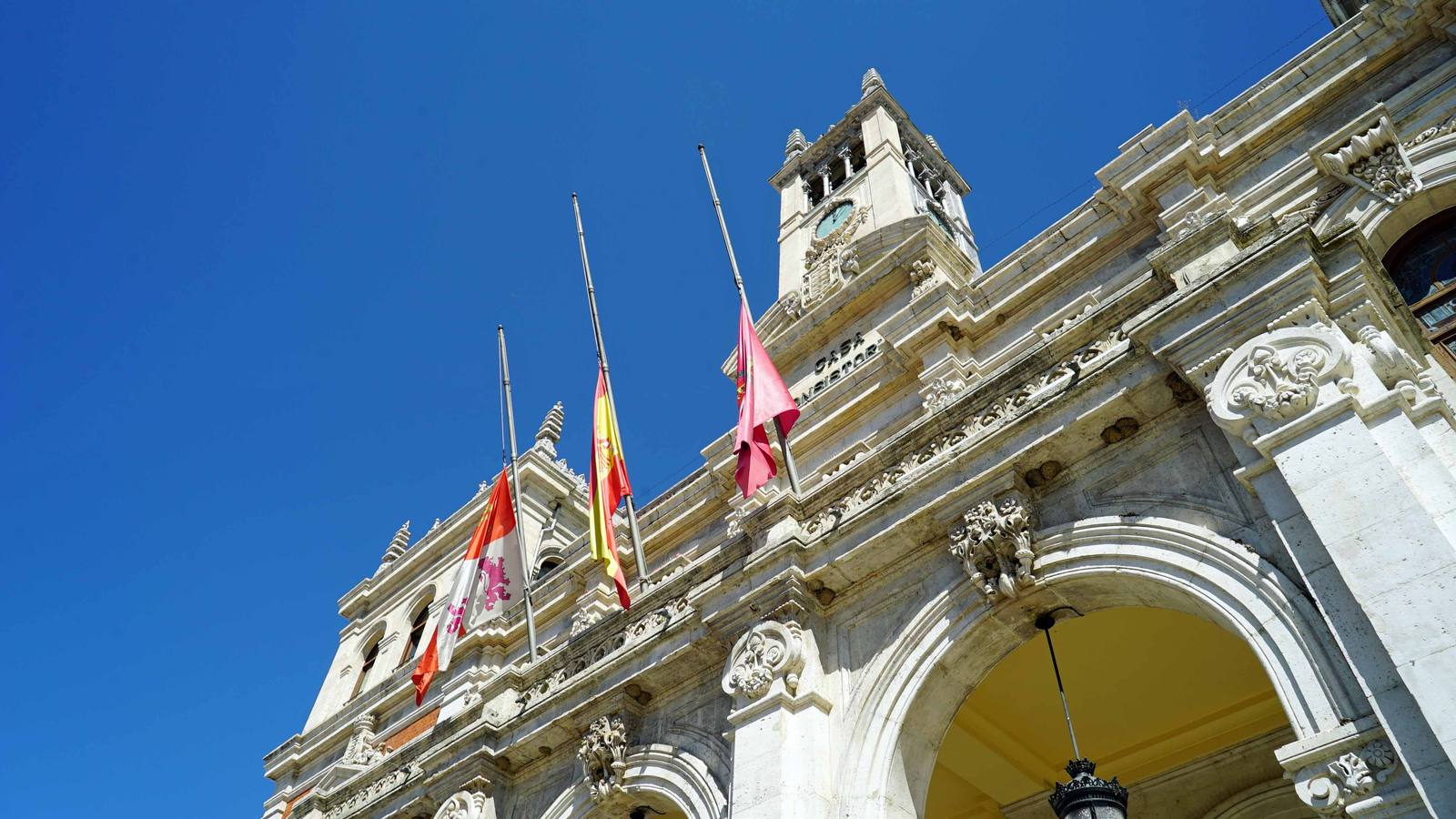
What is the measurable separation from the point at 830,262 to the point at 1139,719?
13.6 m

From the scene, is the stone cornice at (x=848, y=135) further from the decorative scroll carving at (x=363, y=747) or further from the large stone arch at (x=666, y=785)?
the large stone arch at (x=666, y=785)

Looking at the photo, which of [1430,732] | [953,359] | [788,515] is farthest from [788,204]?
[1430,732]

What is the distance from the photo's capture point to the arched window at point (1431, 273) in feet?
36.0

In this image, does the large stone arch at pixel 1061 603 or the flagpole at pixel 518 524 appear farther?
the flagpole at pixel 518 524

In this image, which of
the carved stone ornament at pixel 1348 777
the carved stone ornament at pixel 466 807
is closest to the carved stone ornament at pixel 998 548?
the carved stone ornament at pixel 1348 777

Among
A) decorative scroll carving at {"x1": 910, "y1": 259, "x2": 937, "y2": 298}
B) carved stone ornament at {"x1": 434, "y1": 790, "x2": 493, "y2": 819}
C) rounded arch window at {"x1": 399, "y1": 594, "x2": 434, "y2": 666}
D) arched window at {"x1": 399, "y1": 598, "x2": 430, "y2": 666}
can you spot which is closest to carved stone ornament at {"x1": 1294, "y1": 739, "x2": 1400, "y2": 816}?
carved stone ornament at {"x1": 434, "y1": 790, "x2": 493, "y2": 819}

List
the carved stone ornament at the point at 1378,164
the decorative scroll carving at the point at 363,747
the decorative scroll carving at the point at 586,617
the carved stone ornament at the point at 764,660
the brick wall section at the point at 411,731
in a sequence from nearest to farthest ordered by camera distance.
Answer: the carved stone ornament at the point at 764,660 → the carved stone ornament at the point at 1378,164 → the decorative scroll carving at the point at 586,617 → the brick wall section at the point at 411,731 → the decorative scroll carving at the point at 363,747

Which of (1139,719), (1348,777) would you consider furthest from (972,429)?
(1348,777)

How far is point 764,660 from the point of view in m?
10.1

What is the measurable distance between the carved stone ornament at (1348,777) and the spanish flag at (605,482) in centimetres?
893

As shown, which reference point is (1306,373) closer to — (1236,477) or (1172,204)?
(1236,477)

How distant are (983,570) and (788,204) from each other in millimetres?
19981

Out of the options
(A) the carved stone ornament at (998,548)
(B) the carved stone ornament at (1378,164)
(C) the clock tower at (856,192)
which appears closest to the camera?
(A) the carved stone ornament at (998,548)

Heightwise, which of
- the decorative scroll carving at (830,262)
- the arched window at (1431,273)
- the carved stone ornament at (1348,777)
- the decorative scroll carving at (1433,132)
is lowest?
the carved stone ornament at (1348,777)
